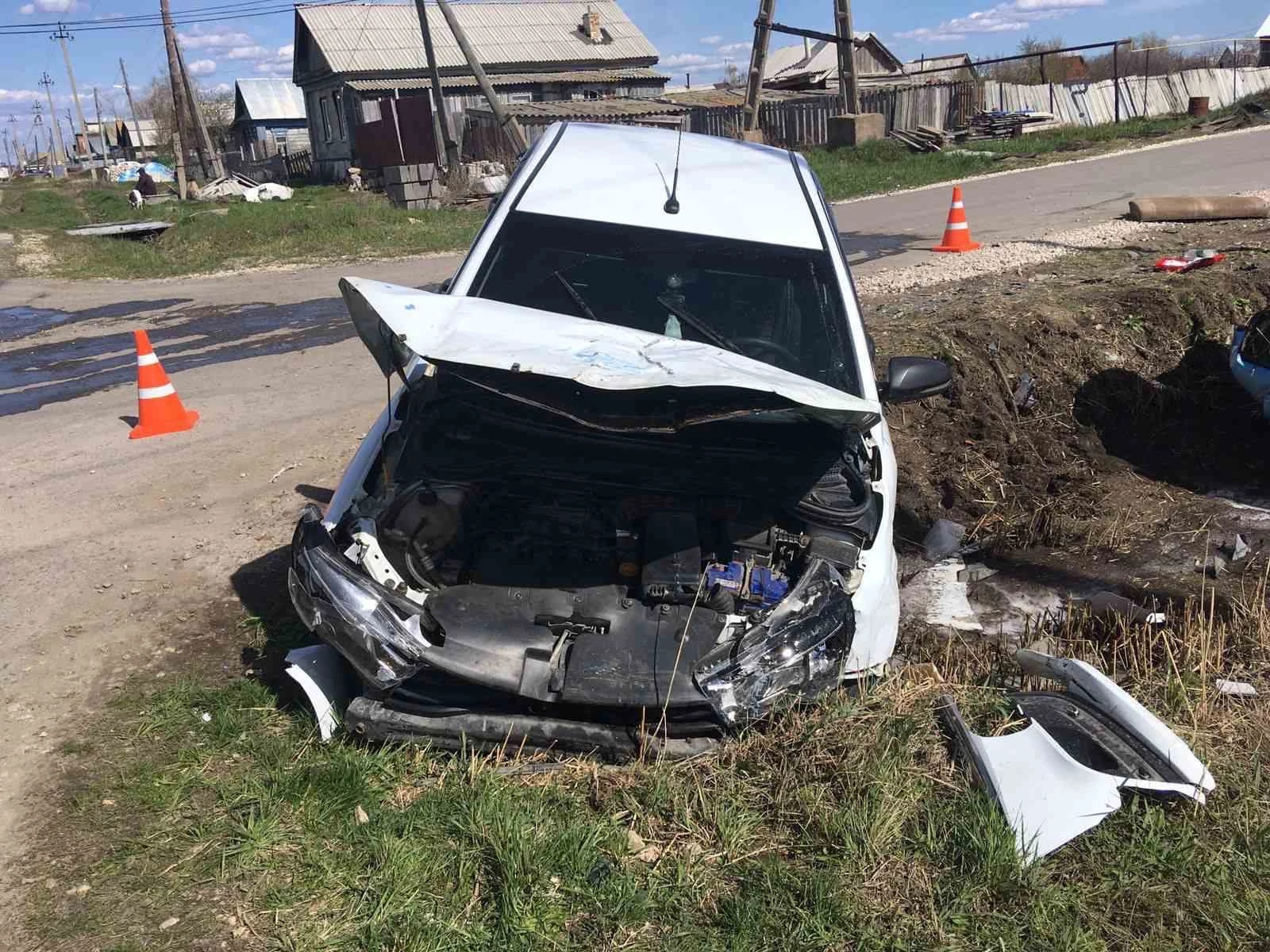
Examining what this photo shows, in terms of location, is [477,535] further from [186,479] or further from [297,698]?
[186,479]

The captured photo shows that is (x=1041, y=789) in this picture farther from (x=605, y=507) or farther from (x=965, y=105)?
(x=965, y=105)

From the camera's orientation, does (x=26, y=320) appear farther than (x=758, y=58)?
No

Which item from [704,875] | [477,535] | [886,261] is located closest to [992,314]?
[886,261]

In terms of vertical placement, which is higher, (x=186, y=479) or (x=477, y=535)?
(x=477, y=535)

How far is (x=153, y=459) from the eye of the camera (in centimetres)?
678

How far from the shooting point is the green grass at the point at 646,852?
2.82 metres

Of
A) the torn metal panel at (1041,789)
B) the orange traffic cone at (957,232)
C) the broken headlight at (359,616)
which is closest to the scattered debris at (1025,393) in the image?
the orange traffic cone at (957,232)

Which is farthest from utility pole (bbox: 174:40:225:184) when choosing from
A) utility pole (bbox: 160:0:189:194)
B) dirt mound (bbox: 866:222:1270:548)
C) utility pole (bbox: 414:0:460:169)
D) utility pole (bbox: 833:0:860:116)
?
dirt mound (bbox: 866:222:1270:548)

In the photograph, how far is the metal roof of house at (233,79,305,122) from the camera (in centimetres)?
5369

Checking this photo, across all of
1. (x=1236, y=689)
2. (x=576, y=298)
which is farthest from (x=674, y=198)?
(x=1236, y=689)

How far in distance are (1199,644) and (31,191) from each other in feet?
147

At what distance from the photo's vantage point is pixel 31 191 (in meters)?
38.9

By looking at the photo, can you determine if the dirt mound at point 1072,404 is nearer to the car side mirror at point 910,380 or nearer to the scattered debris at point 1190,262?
the scattered debris at point 1190,262

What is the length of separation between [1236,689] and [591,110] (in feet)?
98.2
